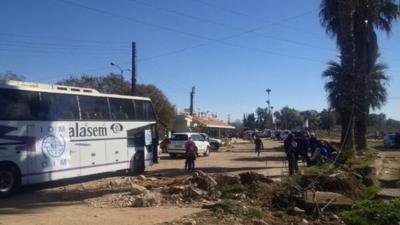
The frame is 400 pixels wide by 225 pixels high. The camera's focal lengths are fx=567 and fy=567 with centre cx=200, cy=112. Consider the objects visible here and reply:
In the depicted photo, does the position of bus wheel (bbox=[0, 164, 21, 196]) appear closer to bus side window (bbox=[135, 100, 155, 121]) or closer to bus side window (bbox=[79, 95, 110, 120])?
bus side window (bbox=[79, 95, 110, 120])

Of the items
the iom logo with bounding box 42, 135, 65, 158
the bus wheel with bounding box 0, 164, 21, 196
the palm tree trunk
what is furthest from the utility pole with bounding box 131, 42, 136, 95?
the bus wheel with bounding box 0, 164, 21, 196

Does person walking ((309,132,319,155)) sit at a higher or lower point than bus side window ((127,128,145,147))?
lower

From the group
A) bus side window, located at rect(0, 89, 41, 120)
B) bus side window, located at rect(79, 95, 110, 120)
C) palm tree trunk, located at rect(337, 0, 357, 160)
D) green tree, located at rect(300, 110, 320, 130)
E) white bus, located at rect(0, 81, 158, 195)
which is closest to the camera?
bus side window, located at rect(0, 89, 41, 120)

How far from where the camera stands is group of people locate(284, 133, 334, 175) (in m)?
21.5

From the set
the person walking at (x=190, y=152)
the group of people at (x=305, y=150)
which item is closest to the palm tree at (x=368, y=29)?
the group of people at (x=305, y=150)

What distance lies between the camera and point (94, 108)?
20203mm

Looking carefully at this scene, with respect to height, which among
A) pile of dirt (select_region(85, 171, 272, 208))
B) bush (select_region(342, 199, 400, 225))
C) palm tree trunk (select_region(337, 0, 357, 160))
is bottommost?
bush (select_region(342, 199, 400, 225))

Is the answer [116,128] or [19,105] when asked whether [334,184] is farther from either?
[19,105]

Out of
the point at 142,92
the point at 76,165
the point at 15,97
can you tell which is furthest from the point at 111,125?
the point at 142,92

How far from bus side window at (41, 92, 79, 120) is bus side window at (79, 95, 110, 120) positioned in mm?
421

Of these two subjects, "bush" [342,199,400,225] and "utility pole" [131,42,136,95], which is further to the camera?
"utility pole" [131,42,136,95]

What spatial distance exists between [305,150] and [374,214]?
9466 millimetres

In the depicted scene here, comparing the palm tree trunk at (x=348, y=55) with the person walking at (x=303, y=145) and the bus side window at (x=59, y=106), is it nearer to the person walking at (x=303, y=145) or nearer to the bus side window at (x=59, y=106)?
the person walking at (x=303, y=145)

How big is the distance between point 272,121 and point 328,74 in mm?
111156
